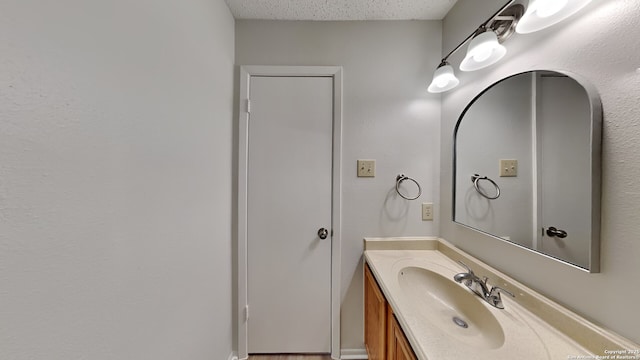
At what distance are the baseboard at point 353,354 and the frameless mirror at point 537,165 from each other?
1.14 metres

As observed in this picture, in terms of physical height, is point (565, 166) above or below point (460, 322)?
above

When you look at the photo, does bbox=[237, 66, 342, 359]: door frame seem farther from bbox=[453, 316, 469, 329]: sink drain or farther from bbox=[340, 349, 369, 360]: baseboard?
bbox=[453, 316, 469, 329]: sink drain

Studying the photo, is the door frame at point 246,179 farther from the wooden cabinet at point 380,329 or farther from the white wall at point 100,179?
the white wall at point 100,179

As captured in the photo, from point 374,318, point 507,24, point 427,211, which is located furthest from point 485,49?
point 374,318

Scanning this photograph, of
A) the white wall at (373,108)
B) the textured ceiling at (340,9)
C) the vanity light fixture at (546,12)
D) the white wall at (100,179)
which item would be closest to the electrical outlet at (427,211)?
the white wall at (373,108)

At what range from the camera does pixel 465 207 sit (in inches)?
50.8

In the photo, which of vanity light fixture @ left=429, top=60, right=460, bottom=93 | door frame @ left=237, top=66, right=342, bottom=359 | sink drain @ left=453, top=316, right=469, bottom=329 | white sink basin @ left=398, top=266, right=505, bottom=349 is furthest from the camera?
door frame @ left=237, top=66, right=342, bottom=359

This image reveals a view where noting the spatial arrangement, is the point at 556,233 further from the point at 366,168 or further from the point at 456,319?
the point at 366,168

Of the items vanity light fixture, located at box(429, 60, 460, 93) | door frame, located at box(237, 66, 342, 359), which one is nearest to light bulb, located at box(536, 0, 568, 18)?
vanity light fixture, located at box(429, 60, 460, 93)

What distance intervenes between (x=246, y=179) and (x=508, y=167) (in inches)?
58.7

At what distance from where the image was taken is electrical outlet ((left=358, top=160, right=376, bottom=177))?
5.00ft

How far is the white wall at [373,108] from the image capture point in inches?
59.4

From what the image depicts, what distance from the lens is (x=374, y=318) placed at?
1.26m

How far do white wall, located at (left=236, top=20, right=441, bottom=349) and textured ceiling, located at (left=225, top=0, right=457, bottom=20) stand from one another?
1.7 inches
